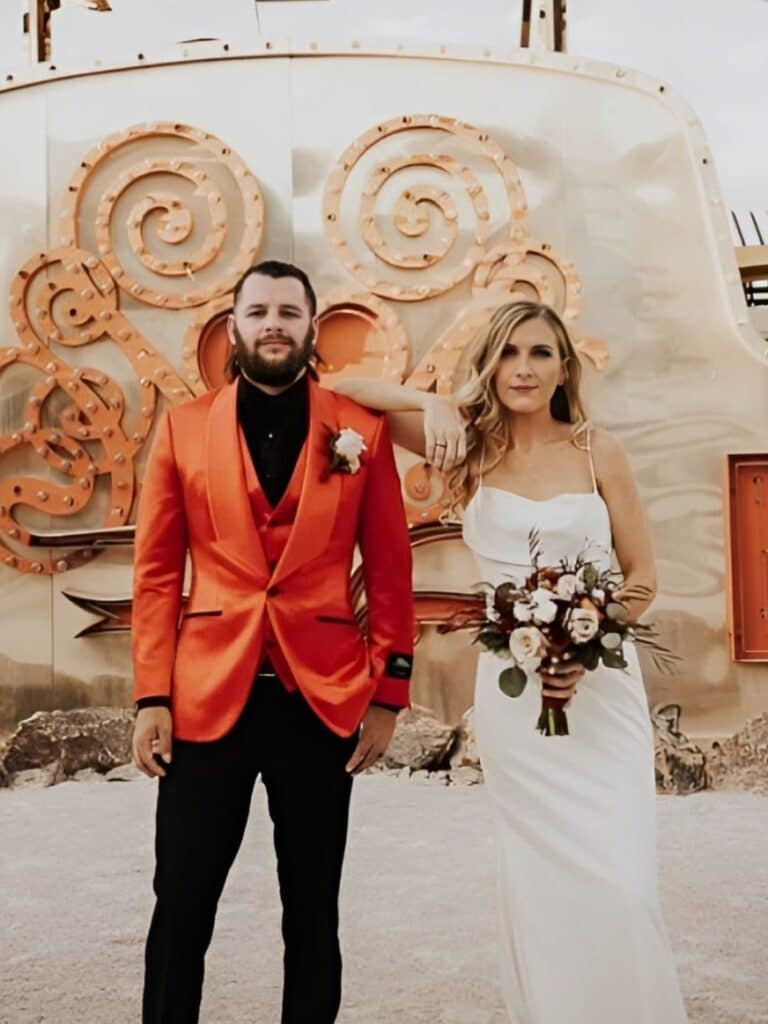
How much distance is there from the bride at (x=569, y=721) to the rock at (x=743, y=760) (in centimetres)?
388

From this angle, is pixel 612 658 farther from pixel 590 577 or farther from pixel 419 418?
pixel 419 418

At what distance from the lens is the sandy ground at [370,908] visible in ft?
12.3

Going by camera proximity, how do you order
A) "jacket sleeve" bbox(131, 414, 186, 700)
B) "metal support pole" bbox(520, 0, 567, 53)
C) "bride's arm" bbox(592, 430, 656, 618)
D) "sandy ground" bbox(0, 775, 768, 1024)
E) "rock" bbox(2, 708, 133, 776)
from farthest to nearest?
"metal support pole" bbox(520, 0, 567, 53), "rock" bbox(2, 708, 133, 776), "sandy ground" bbox(0, 775, 768, 1024), "bride's arm" bbox(592, 430, 656, 618), "jacket sleeve" bbox(131, 414, 186, 700)

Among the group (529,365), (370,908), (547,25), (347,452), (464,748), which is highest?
(547,25)

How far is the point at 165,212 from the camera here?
6.93m

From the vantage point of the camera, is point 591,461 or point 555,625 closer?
Result: point 555,625

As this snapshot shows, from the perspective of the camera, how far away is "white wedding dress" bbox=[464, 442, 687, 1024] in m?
2.75

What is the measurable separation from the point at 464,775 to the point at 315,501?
13.7 ft

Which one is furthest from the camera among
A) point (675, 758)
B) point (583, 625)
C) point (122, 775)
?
point (122, 775)

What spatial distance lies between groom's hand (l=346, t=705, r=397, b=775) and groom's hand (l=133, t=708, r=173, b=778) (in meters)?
0.41

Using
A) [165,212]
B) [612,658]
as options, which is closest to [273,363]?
[612,658]

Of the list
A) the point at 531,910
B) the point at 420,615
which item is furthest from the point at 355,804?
the point at 531,910

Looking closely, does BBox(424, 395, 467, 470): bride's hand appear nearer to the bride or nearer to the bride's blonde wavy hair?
the bride

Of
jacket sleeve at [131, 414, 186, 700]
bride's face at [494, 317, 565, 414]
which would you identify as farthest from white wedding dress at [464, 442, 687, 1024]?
jacket sleeve at [131, 414, 186, 700]
